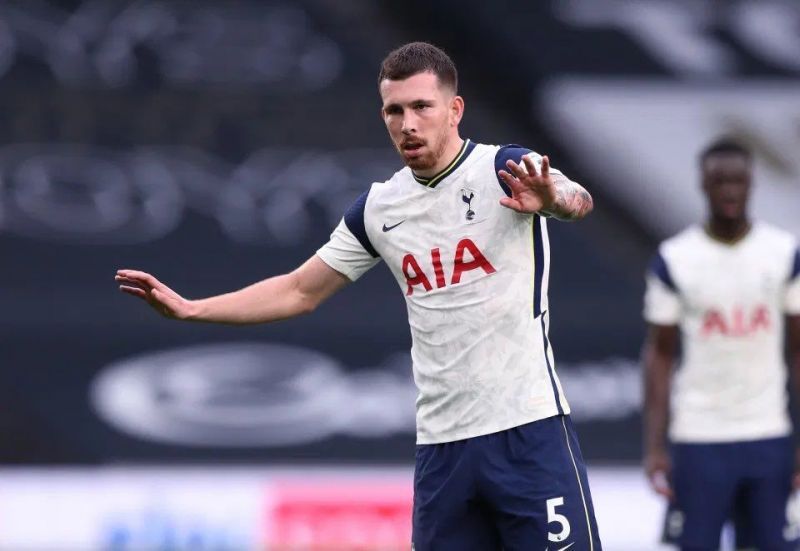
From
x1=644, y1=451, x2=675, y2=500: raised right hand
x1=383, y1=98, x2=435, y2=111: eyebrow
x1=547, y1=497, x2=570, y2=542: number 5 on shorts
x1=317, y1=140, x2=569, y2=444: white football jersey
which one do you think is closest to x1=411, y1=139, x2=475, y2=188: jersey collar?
x1=317, y1=140, x2=569, y2=444: white football jersey

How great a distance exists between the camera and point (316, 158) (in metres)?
11.2

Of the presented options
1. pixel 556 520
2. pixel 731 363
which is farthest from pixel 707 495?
pixel 556 520

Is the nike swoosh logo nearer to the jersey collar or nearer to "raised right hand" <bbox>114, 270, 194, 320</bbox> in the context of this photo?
the jersey collar

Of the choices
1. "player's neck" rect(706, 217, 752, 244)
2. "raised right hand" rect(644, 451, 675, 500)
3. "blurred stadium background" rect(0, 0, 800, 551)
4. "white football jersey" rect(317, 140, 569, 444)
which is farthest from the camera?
"blurred stadium background" rect(0, 0, 800, 551)

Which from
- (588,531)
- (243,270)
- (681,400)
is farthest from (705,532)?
(243,270)

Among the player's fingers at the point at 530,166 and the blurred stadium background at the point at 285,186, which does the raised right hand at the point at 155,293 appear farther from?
the blurred stadium background at the point at 285,186

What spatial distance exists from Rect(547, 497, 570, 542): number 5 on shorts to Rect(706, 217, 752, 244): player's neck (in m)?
2.75

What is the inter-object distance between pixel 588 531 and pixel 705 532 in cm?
240

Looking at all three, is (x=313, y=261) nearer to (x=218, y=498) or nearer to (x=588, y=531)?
(x=588, y=531)

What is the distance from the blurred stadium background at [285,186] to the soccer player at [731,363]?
131 inches

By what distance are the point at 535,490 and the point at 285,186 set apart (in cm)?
657

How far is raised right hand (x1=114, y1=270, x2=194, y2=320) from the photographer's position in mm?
4875

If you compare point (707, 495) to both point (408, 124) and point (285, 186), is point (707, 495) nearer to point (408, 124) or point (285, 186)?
point (408, 124)

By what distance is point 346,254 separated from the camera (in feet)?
17.0
